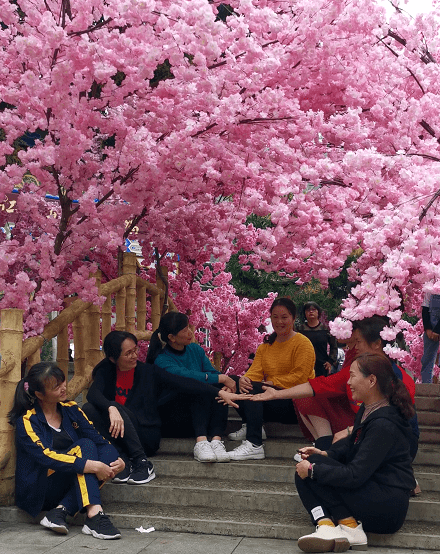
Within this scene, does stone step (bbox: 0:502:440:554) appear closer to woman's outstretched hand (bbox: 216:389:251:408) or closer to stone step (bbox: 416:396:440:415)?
woman's outstretched hand (bbox: 216:389:251:408)

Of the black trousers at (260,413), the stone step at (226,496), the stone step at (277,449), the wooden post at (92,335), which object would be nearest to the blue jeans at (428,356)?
the stone step at (277,449)

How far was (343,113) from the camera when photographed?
7.52 m

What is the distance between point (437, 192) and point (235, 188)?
2492mm

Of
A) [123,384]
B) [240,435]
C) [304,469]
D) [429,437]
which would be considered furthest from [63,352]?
[429,437]

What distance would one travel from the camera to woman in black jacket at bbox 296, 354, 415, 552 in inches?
169

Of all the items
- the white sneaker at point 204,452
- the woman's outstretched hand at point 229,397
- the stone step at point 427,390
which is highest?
the woman's outstretched hand at point 229,397

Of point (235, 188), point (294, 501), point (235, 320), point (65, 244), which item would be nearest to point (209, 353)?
point (235, 320)

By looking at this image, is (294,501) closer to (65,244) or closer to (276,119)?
(65,244)

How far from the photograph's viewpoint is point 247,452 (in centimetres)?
572

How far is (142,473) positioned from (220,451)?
0.64m

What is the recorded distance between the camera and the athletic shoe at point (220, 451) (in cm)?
561

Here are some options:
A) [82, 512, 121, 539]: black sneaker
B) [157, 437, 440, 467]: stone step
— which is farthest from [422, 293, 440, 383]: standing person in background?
[82, 512, 121, 539]: black sneaker

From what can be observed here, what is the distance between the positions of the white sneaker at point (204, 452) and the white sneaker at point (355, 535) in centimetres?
142

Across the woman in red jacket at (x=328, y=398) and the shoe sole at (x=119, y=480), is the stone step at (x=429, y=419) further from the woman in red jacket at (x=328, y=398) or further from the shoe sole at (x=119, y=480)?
the shoe sole at (x=119, y=480)
